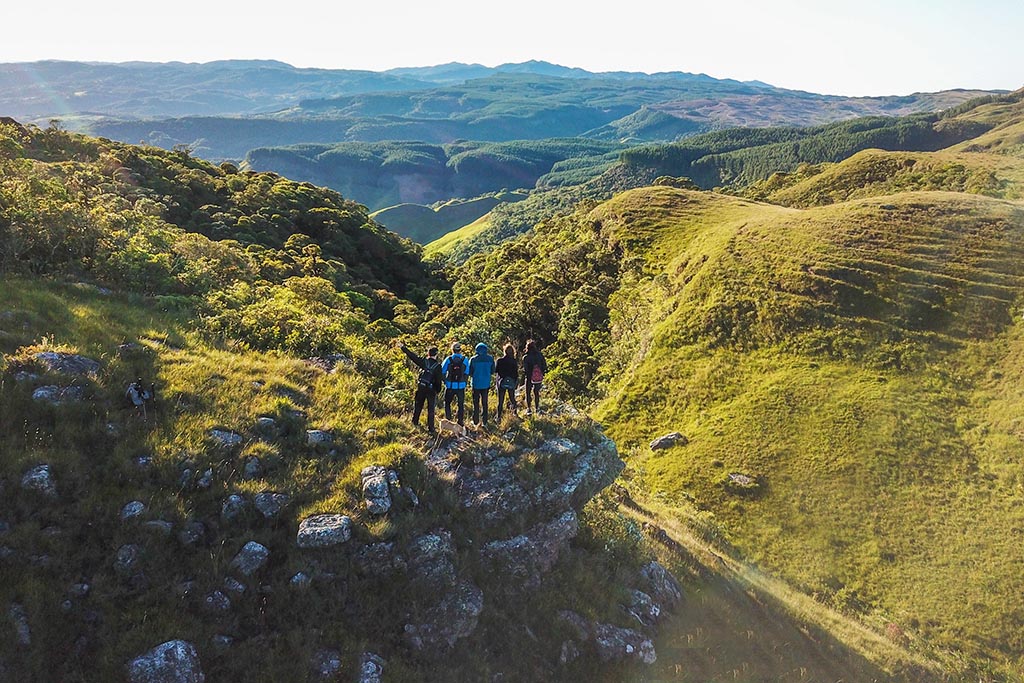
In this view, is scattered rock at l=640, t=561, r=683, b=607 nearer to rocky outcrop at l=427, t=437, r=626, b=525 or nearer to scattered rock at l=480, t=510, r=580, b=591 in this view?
rocky outcrop at l=427, t=437, r=626, b=525

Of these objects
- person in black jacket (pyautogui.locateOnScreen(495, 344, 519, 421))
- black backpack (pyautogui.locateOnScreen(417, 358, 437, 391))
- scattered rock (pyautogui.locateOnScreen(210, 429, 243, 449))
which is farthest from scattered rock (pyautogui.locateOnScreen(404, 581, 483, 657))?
scattered rock (pyautogui.locateOnScreen(210, 429, 243, 449))

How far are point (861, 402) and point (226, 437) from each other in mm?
47711

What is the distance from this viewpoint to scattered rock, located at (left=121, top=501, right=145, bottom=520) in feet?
38.0

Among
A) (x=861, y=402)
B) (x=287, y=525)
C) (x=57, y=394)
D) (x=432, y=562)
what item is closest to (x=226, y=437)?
(x=287, y=525)

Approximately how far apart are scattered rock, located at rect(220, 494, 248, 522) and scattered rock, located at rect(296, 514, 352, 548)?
1528 millimetres

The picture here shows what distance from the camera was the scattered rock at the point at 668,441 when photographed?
1758 inches

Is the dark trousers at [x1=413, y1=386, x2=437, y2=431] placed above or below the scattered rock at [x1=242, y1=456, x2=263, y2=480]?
above

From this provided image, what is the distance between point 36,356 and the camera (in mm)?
14492

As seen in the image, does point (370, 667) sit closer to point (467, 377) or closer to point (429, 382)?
point (429, 382)

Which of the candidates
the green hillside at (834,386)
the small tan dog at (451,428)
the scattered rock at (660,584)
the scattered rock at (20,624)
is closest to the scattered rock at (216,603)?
the scattered rock at (20,624)

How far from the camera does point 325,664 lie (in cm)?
1084

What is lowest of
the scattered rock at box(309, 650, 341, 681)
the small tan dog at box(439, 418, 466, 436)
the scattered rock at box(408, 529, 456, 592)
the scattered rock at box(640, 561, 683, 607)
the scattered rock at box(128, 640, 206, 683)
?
the scattered rock at box(640, 561, 683, 607)

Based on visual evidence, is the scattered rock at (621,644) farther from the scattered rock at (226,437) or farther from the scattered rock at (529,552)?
the scattered rock at (226,437)

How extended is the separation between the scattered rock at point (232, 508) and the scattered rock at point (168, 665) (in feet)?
9.94
